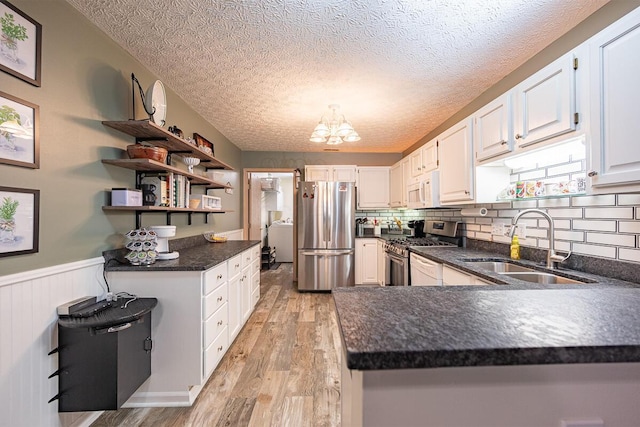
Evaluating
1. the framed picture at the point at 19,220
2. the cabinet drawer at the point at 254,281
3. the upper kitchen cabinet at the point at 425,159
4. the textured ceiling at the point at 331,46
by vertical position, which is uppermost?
the textured ceiling at the point at 331,46

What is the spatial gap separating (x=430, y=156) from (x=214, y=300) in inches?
104

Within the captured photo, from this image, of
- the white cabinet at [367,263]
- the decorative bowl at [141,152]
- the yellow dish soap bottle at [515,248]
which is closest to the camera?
the decorative bowl at [141,152]

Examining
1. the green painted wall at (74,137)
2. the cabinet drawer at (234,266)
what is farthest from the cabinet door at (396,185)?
the green painted wall at (74,137)

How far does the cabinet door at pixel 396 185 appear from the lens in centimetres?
397

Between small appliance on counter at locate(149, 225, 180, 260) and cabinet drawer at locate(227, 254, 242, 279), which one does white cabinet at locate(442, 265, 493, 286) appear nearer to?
cabinet drawer at locate(227, 254, 242, 279)

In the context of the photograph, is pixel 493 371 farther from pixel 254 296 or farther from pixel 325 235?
pixel 325 235

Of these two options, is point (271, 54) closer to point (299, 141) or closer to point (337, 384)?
point (299, 141)

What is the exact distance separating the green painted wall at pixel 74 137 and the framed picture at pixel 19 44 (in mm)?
35

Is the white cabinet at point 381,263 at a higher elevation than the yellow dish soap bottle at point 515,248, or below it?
below

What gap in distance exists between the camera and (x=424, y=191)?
3094mm

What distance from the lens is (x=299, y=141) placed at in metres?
3.99

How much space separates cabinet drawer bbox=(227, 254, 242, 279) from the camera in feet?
7.37

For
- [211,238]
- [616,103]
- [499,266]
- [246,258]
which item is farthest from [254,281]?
[616,103]

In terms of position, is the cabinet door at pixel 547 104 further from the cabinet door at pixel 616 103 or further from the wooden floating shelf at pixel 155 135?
the wooden floating shelf at pixel 155 135
